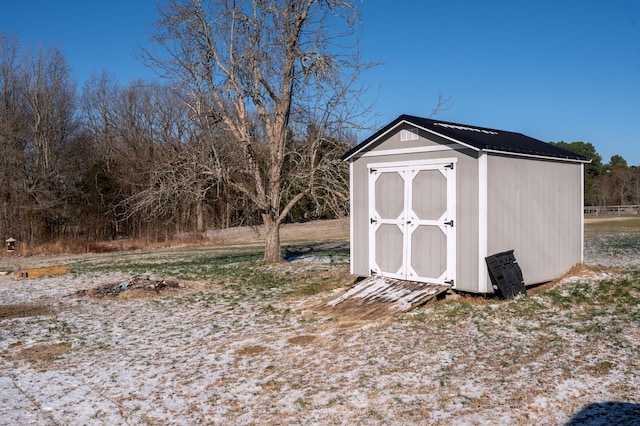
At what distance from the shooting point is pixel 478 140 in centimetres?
931

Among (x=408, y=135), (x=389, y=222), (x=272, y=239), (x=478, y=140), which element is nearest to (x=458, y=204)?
(x=478, y=140)

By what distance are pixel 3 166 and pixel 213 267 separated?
65.7 feet

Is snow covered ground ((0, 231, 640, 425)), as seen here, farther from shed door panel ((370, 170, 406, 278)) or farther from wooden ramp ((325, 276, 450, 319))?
shed door panel ((370, 170, 406, 278))

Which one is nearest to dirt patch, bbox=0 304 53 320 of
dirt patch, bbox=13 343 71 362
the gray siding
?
dirt patch, bbox=13 343 71 362

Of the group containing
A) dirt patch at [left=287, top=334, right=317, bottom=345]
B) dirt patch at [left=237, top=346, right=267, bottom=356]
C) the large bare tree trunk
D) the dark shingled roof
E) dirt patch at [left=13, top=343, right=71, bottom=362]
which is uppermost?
the dark shingled roof

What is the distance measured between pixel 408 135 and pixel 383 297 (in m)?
3.02

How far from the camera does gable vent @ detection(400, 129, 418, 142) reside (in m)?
10.1

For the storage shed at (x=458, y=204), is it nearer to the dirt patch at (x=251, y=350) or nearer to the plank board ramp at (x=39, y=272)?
the dirt patch at (x=251, y=350)

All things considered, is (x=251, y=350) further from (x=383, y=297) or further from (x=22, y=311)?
(x=22, y=311)

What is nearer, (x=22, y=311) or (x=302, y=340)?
(x=302, y=340)

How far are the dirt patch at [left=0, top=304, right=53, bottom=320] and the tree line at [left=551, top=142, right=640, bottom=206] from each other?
205 feet

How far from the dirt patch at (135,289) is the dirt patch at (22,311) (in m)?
1.26

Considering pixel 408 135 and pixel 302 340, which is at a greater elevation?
pixel 408 135

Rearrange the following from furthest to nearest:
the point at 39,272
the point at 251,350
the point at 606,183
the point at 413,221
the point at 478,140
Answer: the point at 606,183 → the point at 39,272 → the point at 413,221 → the point at 478,140 → the point at 251,350
